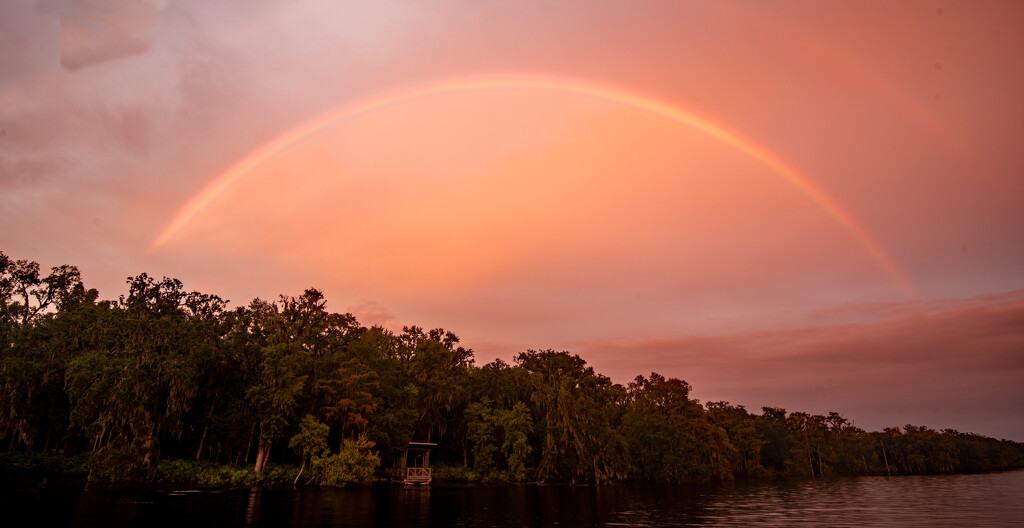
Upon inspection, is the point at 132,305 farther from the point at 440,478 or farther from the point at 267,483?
the point at 440,478

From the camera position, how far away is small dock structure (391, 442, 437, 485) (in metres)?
52.8

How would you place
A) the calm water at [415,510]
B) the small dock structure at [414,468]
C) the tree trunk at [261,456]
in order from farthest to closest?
the small dock structure at [414,468] < the tree trunk at [261,456] < the calm water at [415,510]

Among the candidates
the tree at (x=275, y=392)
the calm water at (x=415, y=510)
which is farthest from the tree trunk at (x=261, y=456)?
the calm water at (x=415, y=510)

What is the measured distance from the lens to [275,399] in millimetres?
44938

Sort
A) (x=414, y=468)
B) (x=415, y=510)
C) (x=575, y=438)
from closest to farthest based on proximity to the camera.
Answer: (x=415, y=510), (x=414, y=468), (x=575, y=438)

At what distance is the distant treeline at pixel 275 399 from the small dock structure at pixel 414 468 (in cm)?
146

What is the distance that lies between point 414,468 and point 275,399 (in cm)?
1522

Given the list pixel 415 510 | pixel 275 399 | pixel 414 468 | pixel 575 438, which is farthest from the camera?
pixel 575 438

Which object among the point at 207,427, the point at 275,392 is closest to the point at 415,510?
the point at 275,392

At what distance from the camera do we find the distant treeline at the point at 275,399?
41.2 metres

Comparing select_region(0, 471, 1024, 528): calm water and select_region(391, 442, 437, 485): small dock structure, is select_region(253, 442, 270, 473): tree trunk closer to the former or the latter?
select_region(0, 471, 1024, 528): calm water

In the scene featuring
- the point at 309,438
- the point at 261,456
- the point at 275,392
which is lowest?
the point at 261,456

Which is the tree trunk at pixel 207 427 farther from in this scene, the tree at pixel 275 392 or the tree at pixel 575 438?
the tree at pixel 575 438

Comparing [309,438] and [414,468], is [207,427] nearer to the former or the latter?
[309,438]
